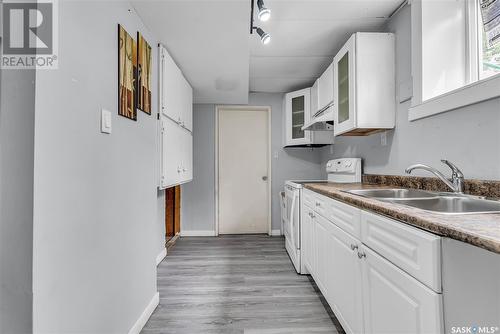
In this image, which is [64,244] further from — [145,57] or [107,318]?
[145,57]

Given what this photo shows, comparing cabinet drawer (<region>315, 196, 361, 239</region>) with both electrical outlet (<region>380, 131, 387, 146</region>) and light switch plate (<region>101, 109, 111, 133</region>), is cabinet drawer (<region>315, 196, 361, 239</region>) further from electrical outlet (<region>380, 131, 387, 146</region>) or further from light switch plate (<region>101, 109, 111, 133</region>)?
light switch plate (<region>101, 109, 111, 133</region>)

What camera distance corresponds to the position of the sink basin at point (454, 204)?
1117mm

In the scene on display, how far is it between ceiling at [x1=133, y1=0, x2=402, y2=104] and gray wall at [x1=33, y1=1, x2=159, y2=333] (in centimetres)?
31

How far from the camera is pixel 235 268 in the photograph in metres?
2.62

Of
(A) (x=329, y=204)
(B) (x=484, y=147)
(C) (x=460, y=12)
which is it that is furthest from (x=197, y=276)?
(C) (x=460, y=12)

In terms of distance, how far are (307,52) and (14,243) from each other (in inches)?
105

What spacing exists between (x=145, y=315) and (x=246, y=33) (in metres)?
2.13

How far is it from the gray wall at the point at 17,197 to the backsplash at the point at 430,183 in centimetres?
187

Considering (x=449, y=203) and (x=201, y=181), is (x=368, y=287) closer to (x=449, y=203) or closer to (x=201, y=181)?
(x=449, y=203)

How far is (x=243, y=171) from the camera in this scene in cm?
401

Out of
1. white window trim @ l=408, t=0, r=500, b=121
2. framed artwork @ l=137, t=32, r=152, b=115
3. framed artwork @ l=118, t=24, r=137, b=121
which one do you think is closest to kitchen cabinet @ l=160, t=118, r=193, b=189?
framed artwork @ l=137, t=32, r=152, b=115

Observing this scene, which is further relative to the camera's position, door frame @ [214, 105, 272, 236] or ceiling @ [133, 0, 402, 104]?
door frame @ [214, 105, 272, 236]

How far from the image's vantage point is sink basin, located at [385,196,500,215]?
1.12 metres

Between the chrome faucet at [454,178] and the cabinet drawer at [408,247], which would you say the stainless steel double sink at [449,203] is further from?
the cabinet drawer at [408,247]
